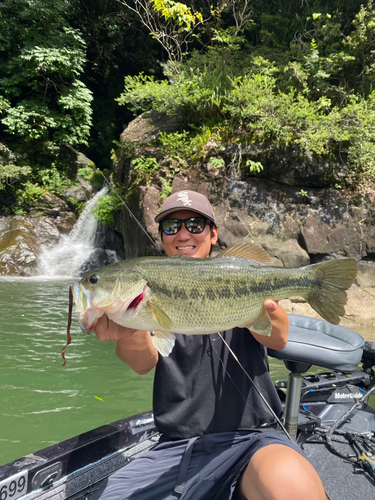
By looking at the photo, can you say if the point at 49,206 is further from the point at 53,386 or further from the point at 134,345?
the point at 134,345

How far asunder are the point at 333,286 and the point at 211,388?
1.00 metres

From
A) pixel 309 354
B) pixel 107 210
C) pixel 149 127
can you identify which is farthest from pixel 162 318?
pixel 107 210

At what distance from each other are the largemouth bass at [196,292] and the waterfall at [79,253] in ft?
44.4

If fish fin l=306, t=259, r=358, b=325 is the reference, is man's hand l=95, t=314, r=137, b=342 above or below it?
below

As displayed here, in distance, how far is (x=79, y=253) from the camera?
1599 cm

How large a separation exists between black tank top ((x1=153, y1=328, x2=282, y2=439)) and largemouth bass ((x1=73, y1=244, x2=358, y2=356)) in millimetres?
504

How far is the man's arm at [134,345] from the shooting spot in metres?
1.95

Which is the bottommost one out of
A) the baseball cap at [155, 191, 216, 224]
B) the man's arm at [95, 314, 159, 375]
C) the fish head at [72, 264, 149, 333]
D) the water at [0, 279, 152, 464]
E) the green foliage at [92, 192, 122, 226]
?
the water at [0, 279, 152, 464]

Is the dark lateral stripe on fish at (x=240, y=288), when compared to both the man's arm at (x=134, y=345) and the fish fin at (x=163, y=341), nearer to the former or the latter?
the fish fin at (x=163, y=341)

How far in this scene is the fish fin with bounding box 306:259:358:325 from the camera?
205cm

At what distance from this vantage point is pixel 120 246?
15.4 m

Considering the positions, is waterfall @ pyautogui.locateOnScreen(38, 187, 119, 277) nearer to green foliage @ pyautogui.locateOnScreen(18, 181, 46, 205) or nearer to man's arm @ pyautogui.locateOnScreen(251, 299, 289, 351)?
green foliage @ pyautogui.locateOnScreen(18, 181, 46, 205)

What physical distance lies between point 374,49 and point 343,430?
39.5ft

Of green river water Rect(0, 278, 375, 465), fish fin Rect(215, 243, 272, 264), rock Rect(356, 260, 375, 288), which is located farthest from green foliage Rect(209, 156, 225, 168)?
fish fin Rect(215, 243, 272, 264)
